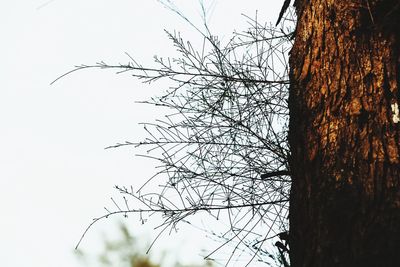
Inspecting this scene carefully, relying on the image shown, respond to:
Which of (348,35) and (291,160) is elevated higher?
(348,35)

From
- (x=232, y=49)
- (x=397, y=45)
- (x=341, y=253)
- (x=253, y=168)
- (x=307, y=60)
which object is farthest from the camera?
(x=232, y=49)

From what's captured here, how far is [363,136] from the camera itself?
1.32m

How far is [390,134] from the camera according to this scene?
129 centimetres

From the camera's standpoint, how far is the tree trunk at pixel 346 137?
46.9 inches

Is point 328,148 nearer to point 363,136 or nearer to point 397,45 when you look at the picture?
point 363,136

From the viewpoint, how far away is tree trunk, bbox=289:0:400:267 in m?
1.19

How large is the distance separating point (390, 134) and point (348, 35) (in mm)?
Result: 409

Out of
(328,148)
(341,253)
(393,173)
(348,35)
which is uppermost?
(348,35)

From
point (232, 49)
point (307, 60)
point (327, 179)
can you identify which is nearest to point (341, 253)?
point (327, 179)

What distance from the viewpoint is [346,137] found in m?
1.35

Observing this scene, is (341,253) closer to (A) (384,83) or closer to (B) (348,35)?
(A) (384,83)

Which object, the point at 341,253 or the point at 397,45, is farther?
the point at 397,45

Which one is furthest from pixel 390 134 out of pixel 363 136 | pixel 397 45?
pixel 397 45

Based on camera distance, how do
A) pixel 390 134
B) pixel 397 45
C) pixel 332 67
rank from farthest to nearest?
pixel 332 67 → pixel 397 45 → pixel 390 134
